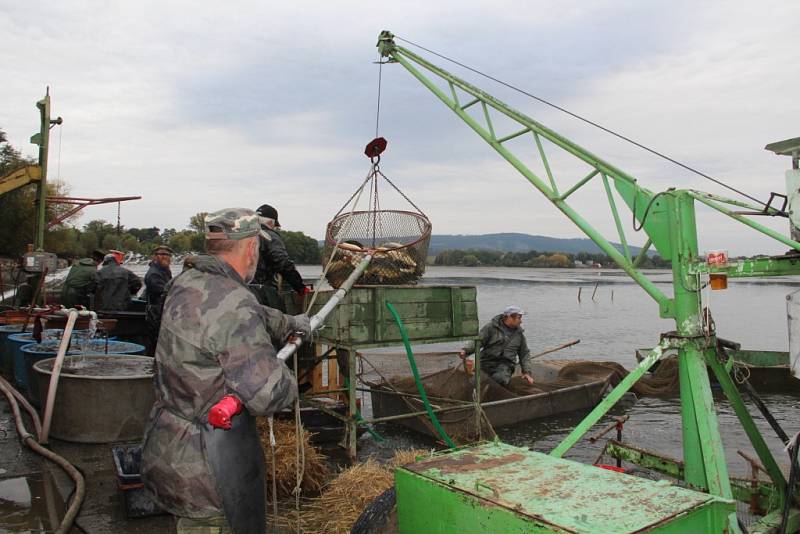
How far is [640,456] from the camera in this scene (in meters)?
6.31

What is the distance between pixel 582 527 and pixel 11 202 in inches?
1892

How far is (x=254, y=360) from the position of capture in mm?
2625

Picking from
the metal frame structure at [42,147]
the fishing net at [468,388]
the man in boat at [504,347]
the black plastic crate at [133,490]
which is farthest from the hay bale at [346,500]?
the metal frame structure at [42,147]

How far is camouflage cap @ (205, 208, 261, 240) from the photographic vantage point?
292cm

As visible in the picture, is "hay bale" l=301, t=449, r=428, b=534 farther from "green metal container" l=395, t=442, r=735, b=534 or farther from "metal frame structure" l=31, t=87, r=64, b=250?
"metal frame structure" l=31, t=87, r=64, b=250

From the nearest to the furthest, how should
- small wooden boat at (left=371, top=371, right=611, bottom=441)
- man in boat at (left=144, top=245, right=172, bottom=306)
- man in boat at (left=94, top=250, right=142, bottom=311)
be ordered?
man in boat at (left=144, top=245, right=172, bottom=306)
small wooden boat at (left=371, top=371, right=611, bottom=441)
man in boat at (left=94, top=250, right=142, bottom=311)

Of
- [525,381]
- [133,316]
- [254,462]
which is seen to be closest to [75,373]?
[133,316]

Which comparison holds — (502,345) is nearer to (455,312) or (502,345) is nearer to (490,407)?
(490,407)

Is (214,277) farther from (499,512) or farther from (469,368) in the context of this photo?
(469,368)

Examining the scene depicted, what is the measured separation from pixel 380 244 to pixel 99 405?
3772 mm

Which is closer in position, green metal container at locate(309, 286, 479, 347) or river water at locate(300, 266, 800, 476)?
green metal container at locate(309, 286, 479, 347)

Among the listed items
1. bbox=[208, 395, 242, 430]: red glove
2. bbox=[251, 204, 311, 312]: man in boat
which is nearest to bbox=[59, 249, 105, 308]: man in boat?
bbox=[251, 204, 311, 312]: man in boat

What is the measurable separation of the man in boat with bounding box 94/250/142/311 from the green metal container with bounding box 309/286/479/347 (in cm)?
513

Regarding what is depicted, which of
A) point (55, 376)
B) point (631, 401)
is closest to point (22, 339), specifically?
point (55, 376)
